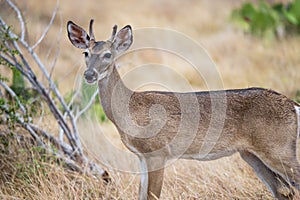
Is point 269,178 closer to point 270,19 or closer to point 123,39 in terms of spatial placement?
point 123,39

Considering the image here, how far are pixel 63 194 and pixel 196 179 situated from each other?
4.06ft

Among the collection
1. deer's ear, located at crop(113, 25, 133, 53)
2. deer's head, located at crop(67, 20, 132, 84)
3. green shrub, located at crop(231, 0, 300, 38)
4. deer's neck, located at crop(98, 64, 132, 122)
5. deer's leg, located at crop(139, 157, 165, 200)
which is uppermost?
green shrub, located at crop(231, 0, 300, 38)

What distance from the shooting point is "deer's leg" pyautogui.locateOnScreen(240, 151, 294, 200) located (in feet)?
16.1

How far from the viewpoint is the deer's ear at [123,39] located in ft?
16.4

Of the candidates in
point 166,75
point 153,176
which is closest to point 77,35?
point 153,176

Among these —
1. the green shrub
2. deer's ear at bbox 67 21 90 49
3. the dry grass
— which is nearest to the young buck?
deer's ear at bbox 67 21 90 49

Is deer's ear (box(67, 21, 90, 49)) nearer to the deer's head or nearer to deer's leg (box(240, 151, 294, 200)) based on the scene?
the deer's head

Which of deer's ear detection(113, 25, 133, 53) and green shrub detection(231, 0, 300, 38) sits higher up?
green shrub detection(231, 0, 300, 38)

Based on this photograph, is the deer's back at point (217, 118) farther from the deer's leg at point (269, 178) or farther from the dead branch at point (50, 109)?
the dead branch at point (50, 109)

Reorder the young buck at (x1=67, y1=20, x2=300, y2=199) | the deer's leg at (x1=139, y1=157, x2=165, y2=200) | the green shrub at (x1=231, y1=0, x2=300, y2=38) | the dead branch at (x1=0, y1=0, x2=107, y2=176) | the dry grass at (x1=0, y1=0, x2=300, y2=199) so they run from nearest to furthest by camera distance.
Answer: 1. the young buck at (x1=67, y1=20, x2=300, y2=199)
2. the deer's leg at (x1=139, y1=157, x2=165, y2=200)
3. the dry grass at (x1=0, y1=0, x2=300, y2=199)
4. the dead branch at (x1=0, y1=0, x2=107, y2=176)
5. the green shrub at (x1=231, y1=0, x2=300, y2=38)

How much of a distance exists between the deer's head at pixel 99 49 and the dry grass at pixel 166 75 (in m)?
0.83

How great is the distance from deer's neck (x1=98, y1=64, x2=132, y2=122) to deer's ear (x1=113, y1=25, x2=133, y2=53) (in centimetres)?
17

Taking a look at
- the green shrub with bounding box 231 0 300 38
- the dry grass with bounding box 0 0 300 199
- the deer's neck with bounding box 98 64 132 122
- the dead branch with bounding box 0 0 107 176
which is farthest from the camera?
the green shrub with bounding box 231 0 300 38

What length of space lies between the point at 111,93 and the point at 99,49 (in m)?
0.41
